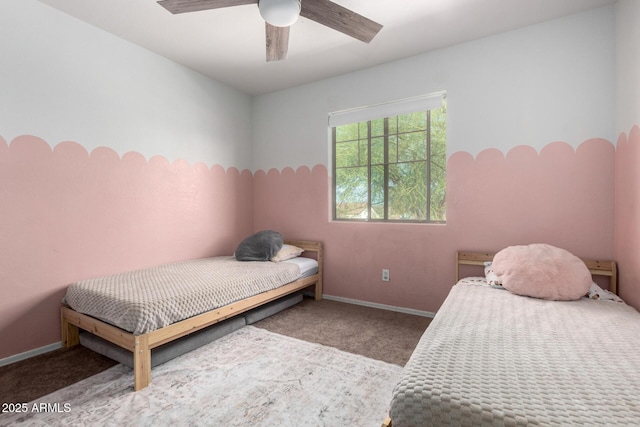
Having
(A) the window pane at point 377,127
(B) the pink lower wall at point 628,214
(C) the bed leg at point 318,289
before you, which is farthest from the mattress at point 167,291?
(B) the pink lower wall at point 628,214

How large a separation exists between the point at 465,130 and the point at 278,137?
2212mm

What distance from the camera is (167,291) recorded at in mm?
2129

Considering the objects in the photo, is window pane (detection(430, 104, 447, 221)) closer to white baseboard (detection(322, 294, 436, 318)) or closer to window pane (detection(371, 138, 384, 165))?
window pane (detection(371, 138, 384, 165))

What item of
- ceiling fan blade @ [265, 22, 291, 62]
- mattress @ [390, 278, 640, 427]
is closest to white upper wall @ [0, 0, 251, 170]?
ceiling fan blade @ [265, 22, 291, 62]

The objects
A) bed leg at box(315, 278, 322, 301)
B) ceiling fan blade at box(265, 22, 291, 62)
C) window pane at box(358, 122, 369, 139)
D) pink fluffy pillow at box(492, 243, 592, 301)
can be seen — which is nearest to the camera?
pink fluffy pillow at box(492, 243, 592, 301)

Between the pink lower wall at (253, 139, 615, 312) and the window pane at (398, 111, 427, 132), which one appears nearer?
the pink lower wall at (253, 139, 615, 312)

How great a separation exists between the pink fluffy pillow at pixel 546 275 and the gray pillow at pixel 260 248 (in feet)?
7.14

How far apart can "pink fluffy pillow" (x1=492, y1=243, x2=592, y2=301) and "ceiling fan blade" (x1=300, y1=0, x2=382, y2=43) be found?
193 centimetres

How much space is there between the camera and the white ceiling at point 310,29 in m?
2.25

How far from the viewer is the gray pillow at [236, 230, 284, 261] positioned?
333 cm

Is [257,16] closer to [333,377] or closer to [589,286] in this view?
[333,377]

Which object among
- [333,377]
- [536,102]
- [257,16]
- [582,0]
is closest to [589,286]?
[536,102]

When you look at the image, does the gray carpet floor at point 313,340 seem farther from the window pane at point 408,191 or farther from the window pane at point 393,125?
the window pane at point 393,125

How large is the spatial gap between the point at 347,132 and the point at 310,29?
1.24 meters
